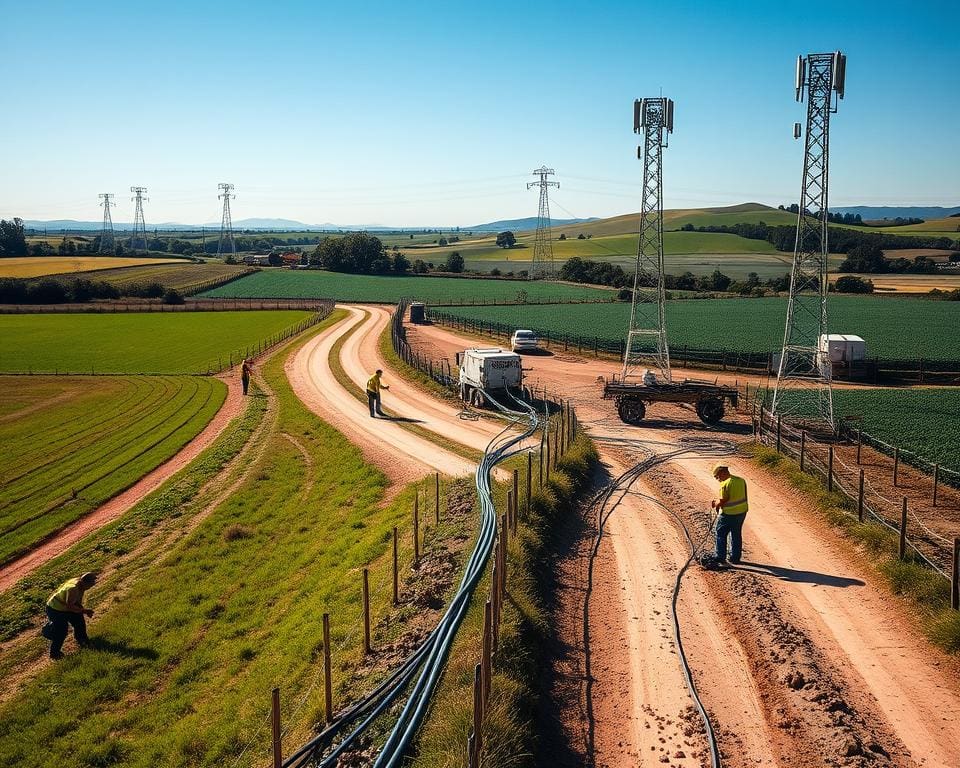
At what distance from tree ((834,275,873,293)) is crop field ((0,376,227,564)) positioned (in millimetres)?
83880

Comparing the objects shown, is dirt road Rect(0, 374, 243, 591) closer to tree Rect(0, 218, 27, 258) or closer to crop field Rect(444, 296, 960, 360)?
crop field Rect(444, 296, 960, 360)

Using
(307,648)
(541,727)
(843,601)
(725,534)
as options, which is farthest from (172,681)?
(843,601)

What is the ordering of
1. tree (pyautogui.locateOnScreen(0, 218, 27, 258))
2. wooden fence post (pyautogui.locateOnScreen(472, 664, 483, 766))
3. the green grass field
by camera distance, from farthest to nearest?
tree (pyautogui.locateOnScreen(0, 218, 27, 258)) < the green grass field < wooden fence post (pyautogui.locateOnScreen(472, 664, 483, 766))

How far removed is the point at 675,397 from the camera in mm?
31984

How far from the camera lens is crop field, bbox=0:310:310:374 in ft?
176

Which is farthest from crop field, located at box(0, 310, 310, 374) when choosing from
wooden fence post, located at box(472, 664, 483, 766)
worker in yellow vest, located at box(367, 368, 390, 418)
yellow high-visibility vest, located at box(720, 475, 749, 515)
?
wooden fence post, located at box(472, 664, 483, 766)

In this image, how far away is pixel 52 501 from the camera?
929 inches

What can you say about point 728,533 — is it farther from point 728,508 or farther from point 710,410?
point 710,410

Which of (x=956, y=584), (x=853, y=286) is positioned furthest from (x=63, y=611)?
(x=853, y=286)

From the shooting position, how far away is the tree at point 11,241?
6877 inches

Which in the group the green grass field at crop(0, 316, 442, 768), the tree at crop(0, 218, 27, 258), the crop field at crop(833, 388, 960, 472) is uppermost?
the tree at crop(0, 218, 27, 258)

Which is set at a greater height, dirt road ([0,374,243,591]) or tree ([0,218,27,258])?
tree ([0,218,27,258])

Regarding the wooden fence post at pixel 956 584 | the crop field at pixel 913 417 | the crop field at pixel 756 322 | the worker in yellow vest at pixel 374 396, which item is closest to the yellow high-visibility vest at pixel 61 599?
the wooden fence post at pixel 956 584

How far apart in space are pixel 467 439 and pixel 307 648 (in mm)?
14733
